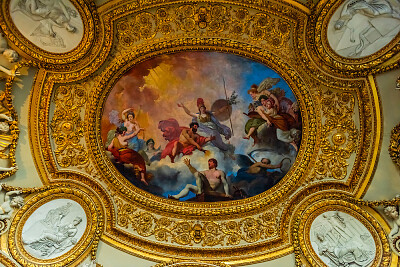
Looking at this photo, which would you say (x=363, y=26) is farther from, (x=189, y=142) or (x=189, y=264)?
(x=189, y=264)

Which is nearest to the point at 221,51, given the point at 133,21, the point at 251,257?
the point at 133,21

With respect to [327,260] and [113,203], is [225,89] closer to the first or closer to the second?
[113,203]

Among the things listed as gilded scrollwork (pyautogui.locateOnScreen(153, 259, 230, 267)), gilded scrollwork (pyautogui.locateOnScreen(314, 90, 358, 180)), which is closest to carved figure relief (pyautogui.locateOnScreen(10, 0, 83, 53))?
gilded scrollwork (pyautogui.locateOnScreen(153, 259, 230, 267))

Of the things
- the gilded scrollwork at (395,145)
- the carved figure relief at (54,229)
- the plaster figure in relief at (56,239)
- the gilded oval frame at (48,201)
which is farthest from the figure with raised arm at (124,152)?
the gilded scrollwork at (395,145)

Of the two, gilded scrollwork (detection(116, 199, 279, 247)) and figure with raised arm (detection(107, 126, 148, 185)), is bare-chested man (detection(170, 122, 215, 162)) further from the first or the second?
gilded scrollwork (detection(116, 199, 279, 247))

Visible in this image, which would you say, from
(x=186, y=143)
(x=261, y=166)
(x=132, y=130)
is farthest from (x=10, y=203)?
(x=261, y=166)

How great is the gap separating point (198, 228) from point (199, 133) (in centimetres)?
296

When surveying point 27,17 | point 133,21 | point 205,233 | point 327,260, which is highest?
point 133,21

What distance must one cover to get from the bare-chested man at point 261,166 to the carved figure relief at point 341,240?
206cm

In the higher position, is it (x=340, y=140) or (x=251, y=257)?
(x=340, y=140)

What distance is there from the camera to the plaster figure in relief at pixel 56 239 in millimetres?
10867

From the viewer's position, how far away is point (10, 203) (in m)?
10.7

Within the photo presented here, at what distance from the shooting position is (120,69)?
11.8m

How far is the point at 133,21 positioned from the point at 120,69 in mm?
1466
